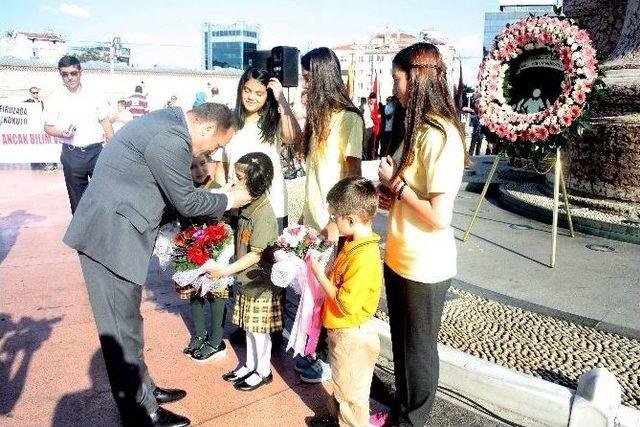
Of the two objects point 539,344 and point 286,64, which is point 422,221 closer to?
point 539,344

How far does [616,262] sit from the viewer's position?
488 centimetres

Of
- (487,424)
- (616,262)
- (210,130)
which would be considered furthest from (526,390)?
(616,262)

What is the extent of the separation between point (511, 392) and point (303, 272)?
4.23ft

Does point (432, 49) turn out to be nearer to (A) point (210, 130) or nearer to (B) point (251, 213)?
(A) point (210, 130)

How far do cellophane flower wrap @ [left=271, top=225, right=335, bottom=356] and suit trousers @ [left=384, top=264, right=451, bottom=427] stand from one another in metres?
0.38

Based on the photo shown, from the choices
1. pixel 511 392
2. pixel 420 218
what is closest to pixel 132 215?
pixel 420 218

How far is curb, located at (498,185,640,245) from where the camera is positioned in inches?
217

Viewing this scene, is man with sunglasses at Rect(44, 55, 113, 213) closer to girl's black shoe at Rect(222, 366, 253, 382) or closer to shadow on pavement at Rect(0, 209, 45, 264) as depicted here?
shadow on pavement at Rect(0, 209, 45, 264)

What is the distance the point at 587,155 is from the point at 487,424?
188 inches

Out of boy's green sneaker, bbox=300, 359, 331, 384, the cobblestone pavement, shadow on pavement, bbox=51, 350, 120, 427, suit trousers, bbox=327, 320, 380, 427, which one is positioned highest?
suit trousers, bbox=327, 320, 380, 427

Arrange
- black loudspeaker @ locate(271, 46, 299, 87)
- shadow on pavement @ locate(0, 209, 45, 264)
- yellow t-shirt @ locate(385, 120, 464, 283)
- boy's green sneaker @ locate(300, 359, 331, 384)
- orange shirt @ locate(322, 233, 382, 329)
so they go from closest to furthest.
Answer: yellow t-shirt @ locate(385, 120, 464, 283)
orange shirt @ locate(322, 233, 382, 329)
boy's green sneaker @ locate(300, 359, 331, 384)
black loudspeaker @ locate(271, 46, 299, 87)
shadow on pavement @ locate(0, 209, 45, 264)

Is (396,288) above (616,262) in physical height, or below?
above

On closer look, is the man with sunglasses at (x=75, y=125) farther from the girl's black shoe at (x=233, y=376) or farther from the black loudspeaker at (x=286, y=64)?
the girl's black shoe at (x=233, y=376)

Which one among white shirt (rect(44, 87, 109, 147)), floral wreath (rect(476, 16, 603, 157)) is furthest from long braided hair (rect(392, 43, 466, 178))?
white shirt (rect(44, 87, 109, 147))
